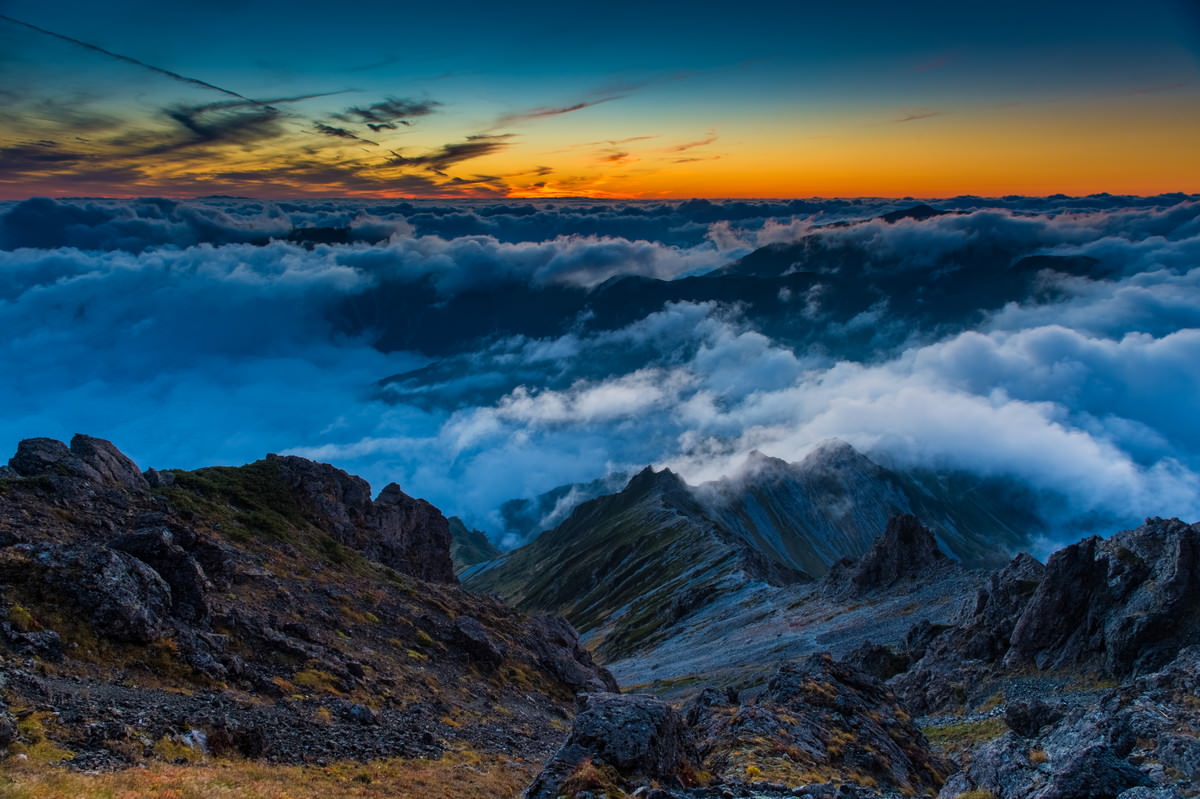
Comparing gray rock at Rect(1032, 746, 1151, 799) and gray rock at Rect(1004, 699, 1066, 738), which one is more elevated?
gray rock at Rect(1032, 746, 1151, 799)

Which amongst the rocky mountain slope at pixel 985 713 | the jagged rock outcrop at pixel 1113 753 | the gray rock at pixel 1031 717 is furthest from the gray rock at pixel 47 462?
the gray rock at pixel 1031 717

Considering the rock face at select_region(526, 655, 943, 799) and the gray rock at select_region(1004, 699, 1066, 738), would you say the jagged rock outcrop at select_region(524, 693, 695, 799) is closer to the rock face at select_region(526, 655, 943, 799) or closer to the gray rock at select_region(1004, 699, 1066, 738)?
the rock face at select_region(526, 655, 943, 799)

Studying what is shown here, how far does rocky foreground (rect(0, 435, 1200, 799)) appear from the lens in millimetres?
28531

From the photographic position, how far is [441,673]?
60.8m

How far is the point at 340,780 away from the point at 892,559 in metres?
163

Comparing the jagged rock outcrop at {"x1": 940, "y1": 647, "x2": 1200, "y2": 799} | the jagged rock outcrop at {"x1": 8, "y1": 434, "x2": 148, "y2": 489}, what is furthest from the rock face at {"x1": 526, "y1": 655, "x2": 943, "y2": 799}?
the jagged rock outcrop at {"x1": 8, "y1": 434, "x2": 148, "y2": 489}

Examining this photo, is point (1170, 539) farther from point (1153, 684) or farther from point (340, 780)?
point (340, 780)

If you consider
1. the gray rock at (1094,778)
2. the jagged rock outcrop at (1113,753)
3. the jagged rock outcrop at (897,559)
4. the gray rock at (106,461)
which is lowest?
the jagged rock outcrop at (897,559)

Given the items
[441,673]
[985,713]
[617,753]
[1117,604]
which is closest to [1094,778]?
[617,753]

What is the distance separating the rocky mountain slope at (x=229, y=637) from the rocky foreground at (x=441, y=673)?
Answer: 193 millimetres

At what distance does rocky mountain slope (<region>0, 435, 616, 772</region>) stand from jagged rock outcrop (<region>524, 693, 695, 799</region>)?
1338 centimetres

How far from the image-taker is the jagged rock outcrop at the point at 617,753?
26328 mm

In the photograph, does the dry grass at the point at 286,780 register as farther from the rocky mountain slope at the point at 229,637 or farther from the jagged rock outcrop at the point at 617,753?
the jagged rock outcrop at the point at 617,753

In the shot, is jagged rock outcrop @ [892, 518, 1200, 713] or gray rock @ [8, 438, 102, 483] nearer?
gray rock @ [8, 438, 102, 483]
